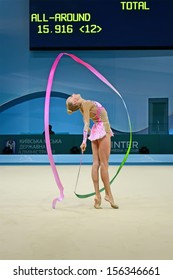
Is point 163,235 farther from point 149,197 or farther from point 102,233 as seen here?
point 149,197

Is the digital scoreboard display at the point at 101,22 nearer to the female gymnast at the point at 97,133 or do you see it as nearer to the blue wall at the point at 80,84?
the blue wall at the point at 80,84

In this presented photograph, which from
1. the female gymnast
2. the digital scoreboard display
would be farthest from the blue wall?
the female gymnast

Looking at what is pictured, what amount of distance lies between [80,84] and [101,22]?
128 inches

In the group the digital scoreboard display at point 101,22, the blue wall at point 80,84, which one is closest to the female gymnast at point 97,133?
the digital scoreboard display at point 101,22

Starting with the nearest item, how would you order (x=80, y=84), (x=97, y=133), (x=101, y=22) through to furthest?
(x=97, y=133) → (x=101, y=22) → (x=80, y=84)

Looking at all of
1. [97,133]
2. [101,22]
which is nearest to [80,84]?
[101,22]

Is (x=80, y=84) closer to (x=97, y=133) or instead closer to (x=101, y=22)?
(x=101, y=22)

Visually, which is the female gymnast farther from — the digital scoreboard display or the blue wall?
the blue wall

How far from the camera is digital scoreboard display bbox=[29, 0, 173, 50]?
47.8 feet

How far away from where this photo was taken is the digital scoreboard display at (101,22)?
14.6 metres

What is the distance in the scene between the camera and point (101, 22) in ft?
47.9

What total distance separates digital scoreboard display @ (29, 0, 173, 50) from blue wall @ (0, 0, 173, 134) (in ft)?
5.93
